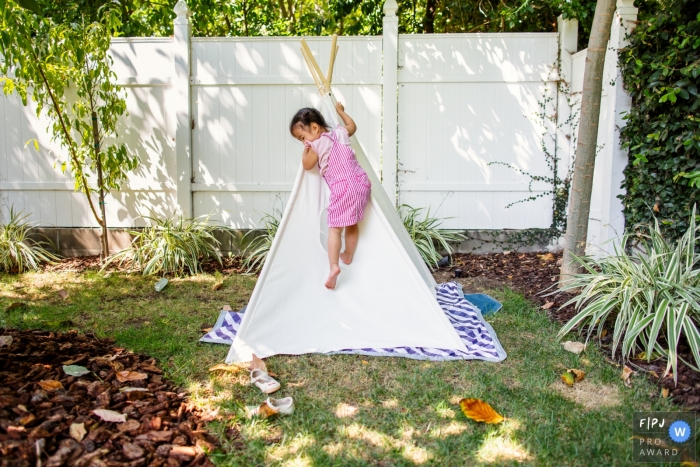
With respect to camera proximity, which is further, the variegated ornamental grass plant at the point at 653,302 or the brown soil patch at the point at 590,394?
the variegated ornamental grass plant at the point at 653,302

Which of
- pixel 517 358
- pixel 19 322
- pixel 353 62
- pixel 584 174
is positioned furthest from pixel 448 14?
pixel 19 322

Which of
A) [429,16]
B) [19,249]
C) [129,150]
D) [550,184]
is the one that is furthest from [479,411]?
[429,16]

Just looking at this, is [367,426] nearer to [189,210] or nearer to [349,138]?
[349,138]

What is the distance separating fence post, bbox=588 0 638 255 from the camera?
3893 millimetres

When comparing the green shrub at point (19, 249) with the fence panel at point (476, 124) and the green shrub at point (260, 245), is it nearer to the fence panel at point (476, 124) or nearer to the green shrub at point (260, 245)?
the green shrub at point (260, 245)

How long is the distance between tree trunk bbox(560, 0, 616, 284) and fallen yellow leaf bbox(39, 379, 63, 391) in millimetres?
2704

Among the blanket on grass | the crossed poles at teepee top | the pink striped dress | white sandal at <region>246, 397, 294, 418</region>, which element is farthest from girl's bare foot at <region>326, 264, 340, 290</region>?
the crossed poles at teepee top

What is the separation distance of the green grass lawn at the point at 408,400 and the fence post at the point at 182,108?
69.8 inches

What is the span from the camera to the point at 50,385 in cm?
212

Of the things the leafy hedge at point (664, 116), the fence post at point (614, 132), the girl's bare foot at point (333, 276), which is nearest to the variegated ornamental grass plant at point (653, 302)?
the leafy hedge at point (664, 116)

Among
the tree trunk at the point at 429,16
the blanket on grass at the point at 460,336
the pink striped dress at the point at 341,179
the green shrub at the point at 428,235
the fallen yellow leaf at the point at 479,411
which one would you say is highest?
the tree trunk at the point at 429,16

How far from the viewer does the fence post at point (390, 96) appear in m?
4.77

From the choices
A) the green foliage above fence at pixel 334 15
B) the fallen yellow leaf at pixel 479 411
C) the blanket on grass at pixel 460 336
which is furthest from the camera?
the green foliage above fence at pixel 334 15

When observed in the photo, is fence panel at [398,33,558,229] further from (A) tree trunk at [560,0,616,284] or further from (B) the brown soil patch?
(B) the brown soil patch
